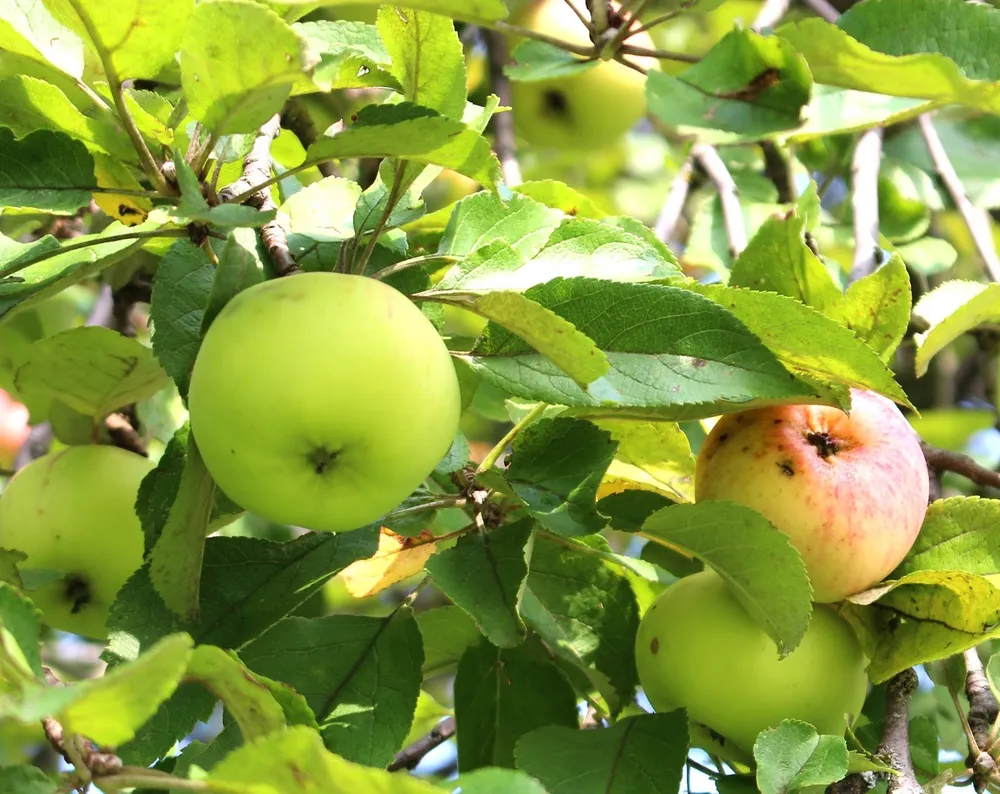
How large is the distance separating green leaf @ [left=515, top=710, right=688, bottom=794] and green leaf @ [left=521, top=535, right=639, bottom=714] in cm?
12

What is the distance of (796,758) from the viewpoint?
3.16ft

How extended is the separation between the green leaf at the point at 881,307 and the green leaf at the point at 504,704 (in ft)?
1.63

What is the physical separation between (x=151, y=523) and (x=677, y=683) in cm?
53

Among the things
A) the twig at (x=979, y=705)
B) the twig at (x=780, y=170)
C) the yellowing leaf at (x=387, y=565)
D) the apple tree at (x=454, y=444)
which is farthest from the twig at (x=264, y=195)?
the twig at (x=780, y=170)

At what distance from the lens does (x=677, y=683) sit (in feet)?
3.81

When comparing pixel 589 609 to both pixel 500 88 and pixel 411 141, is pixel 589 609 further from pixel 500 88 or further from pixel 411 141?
pixel 500 88

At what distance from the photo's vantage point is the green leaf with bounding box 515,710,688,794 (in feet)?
3.53

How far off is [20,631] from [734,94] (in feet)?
3.34

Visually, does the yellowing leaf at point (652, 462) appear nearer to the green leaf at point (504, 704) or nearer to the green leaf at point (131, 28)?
the green leaf at point (504, 704)

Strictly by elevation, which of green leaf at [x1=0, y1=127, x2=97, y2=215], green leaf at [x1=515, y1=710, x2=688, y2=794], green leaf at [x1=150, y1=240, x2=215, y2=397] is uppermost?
green leaf at [x1=0, y1=127, x2=97, y2=215]

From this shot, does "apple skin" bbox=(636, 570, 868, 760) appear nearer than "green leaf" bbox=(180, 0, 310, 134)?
No

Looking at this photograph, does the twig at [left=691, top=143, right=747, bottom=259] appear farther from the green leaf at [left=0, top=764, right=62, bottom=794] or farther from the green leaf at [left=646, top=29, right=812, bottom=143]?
the green leaf at [left=0, top=764, right=62, bottom=794]

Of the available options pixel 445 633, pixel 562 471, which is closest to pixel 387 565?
pixel 445 633

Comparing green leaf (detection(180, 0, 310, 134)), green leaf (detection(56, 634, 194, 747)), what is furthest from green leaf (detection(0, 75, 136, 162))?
green leaf (detection(56, 634, 194, 747))
